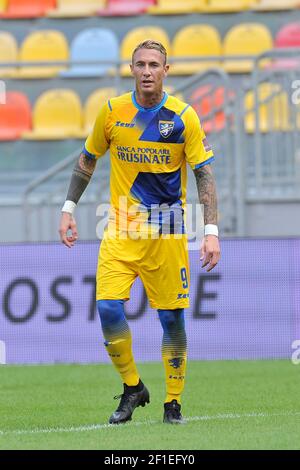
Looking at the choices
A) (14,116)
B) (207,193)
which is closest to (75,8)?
(14,116)

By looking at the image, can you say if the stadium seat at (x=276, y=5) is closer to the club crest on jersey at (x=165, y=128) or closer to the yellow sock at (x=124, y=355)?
the club crest on jersey at (x=165, y=128)

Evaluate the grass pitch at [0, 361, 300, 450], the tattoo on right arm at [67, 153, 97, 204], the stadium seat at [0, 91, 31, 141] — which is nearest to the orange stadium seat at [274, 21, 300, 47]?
the stadium seat at [0, 91, 31, 141]

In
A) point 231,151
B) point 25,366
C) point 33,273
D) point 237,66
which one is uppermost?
point 237,66

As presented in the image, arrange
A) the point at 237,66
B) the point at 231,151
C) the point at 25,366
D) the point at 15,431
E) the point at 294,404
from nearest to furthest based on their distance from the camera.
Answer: the point at 15,431
the point at 294,404
the point at 25,366
the point at 231,151
the point at 237,66

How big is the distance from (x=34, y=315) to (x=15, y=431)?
4642mm

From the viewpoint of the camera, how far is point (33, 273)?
37.5 ft

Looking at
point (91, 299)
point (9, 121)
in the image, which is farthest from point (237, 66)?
point (91, 299)

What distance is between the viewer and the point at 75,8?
56.4ft

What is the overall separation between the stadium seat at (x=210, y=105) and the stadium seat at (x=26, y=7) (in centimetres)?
459

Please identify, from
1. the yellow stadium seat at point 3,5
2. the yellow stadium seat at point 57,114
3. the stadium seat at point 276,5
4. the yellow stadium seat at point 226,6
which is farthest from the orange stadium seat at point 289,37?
the yellow stadium seat at point 3,5

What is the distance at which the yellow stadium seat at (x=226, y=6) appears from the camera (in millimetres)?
16344

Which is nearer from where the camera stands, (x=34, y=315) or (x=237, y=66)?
(x=34, y=315)

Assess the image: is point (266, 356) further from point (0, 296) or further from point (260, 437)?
point (260, 437)

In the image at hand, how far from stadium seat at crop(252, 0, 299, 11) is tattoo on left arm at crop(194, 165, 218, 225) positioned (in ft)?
31.7
